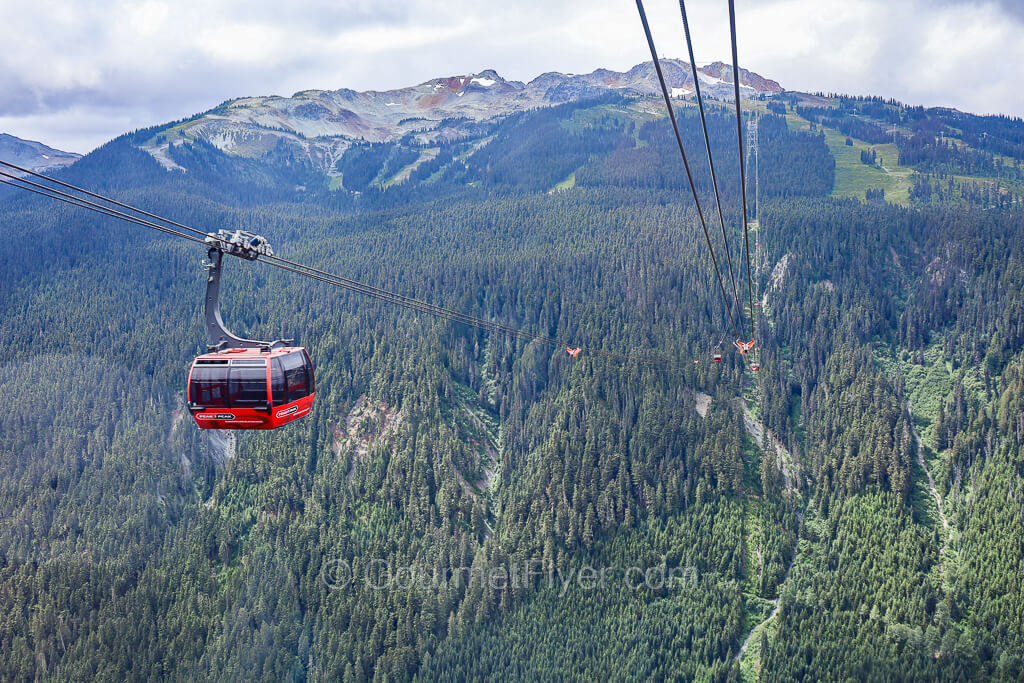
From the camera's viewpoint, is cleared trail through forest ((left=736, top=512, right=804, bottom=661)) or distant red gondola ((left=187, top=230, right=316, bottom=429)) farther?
cleared trail through forest ((left=736, top=512, right=804, bottom=661))

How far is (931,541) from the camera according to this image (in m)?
152

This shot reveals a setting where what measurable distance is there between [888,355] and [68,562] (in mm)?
178011

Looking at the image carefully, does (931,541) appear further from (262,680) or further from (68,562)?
(68,562)

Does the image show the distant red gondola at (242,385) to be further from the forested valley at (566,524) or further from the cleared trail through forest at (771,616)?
the cleared trail through forest at (771,616)

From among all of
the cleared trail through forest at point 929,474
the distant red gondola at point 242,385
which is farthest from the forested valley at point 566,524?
the distant red gondola at point 242,385

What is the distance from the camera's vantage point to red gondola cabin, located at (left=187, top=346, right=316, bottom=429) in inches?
1628

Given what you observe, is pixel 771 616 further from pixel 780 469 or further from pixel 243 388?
pixel 243 388

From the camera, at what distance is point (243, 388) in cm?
4141

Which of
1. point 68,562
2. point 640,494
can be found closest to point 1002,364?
point 640,494

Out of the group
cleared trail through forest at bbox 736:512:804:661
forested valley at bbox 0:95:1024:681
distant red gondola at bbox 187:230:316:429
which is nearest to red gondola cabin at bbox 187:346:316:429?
distant red gondola at bbox 187:230:316:429

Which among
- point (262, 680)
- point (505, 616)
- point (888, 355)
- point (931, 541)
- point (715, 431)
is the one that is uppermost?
point (888, 355)

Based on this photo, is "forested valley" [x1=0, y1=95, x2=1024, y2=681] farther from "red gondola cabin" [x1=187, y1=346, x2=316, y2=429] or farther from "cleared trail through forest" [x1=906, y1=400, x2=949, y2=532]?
"red gondola cabin" [x1=187, y1=346, x2=316, y2=429]

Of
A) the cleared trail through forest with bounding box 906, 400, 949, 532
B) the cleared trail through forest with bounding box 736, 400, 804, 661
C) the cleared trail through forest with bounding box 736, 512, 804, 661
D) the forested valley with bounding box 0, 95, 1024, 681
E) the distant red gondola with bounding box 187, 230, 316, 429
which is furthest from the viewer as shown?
the cleared trail through forest with bounding box 906, 400, 949, 532

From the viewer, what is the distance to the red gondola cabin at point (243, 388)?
41344 millimetres
